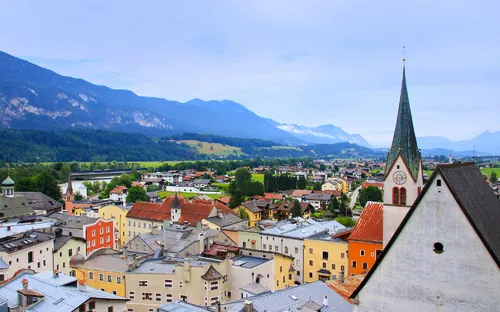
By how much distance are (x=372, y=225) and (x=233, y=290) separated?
15866 millimetres

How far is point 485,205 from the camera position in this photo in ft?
50.9

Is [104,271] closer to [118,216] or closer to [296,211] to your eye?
[118,216]

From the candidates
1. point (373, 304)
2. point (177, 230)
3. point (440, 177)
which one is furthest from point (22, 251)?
point (440, 177)

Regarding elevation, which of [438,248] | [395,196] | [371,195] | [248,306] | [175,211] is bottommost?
[371,195]

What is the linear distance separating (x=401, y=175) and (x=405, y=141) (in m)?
2.49

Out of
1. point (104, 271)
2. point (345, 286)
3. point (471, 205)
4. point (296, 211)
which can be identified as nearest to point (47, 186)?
point (296, 211)

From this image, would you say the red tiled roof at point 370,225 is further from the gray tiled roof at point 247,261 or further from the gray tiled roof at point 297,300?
the gray tiled roof at point 297,300

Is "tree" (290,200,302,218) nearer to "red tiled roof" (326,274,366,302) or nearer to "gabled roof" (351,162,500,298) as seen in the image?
"red tiled roof" (326,274,366,302)

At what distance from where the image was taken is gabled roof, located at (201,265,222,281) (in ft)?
124

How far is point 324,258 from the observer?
49.8 m

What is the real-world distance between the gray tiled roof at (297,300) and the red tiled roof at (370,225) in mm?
17134

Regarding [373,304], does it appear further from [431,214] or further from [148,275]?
[148,275]

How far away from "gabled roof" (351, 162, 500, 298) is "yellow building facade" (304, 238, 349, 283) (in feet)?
107

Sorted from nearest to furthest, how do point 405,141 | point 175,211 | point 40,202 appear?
point 405,141 → point 175,211 → point 40,202
